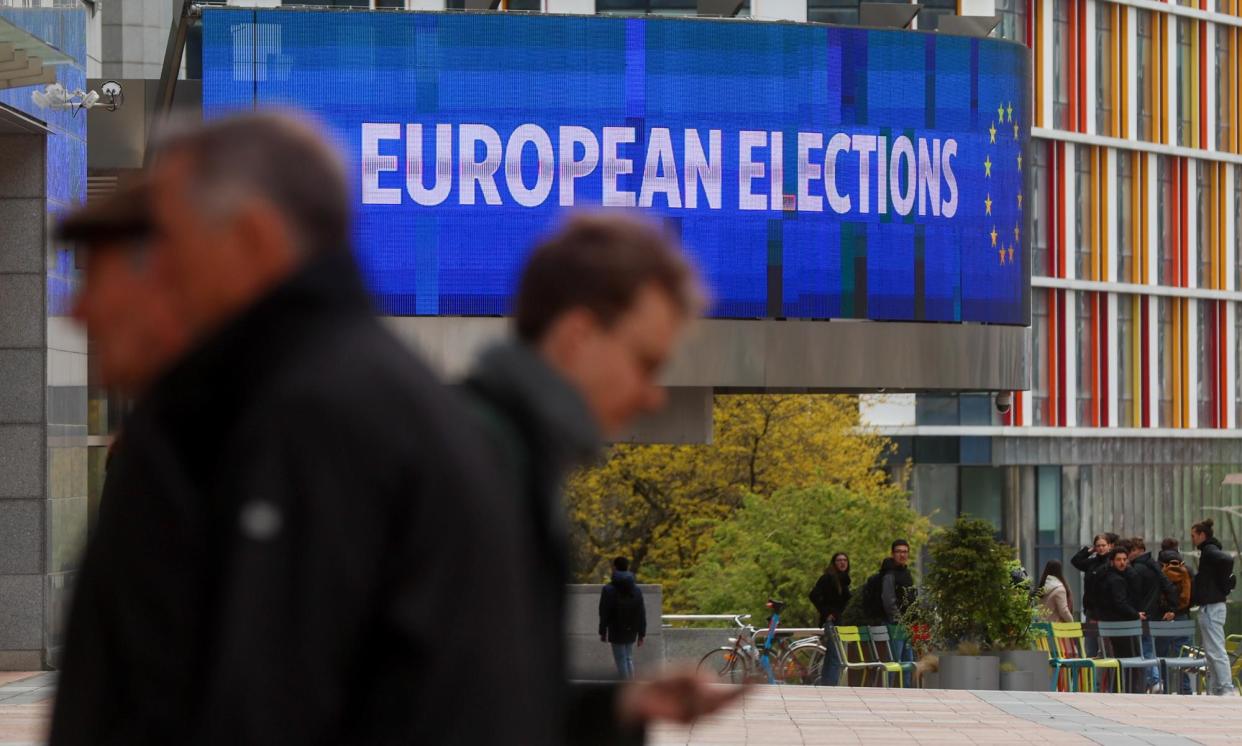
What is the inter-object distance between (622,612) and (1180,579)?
6.34 metres

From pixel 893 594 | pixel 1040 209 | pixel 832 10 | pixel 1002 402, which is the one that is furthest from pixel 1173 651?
pixel 1040 209

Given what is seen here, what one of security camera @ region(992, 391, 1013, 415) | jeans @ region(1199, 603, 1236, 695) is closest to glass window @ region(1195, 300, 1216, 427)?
security camera @ region(992, 391, 1013, 415)

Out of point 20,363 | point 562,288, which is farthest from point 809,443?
point 562,288

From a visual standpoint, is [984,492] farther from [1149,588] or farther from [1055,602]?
[1149,588]

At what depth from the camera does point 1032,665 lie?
21.0 meters

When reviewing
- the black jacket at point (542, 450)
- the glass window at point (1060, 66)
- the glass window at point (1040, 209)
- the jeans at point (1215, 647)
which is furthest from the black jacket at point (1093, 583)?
the glass window at point (1060, 66)

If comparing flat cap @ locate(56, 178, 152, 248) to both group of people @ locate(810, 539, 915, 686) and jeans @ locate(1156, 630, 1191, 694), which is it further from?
jeans @ locate(1156, 630, 1191, 694)

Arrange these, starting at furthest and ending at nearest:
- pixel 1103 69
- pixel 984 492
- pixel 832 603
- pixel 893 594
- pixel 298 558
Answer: pixel 1103 69
pixel 984 492
pixel 832 603
pixel 893 594
pixel 298 558

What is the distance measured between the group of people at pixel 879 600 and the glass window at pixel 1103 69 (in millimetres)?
41717

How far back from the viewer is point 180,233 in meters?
2.08

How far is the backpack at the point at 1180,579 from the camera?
23.3 meters

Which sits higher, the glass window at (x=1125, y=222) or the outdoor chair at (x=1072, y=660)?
the glass window at (x=1125, y=222)

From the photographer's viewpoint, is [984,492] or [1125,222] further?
[1125,222]

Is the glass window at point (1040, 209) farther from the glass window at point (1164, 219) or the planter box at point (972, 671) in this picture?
the planter box at point (972, 671)
